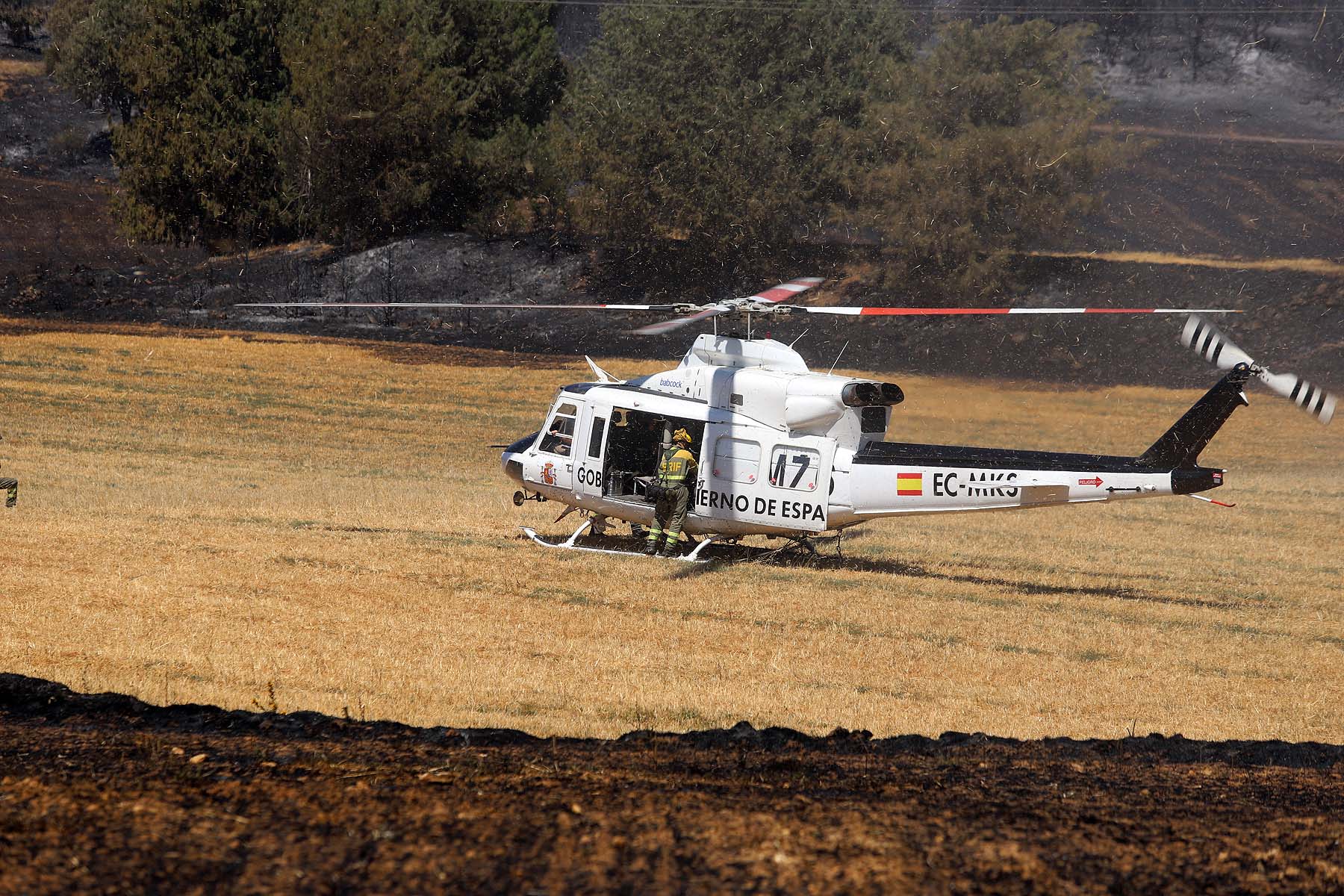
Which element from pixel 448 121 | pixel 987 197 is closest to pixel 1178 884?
pixel 987 197

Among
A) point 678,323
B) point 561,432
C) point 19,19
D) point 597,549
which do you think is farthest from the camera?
point 19,19

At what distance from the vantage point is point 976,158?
1941 inches

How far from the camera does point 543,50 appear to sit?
206ft

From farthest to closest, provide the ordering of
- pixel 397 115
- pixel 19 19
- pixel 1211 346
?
pixel 19 19 < pixel 397 115 < pixel 1211 346

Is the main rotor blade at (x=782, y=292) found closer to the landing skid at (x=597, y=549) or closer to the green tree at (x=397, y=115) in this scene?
the landing skid at (x=597, y=549)

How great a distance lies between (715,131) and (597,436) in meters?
37.6

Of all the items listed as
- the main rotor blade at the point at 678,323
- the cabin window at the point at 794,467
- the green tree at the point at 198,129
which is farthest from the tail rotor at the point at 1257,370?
the green tree at the point at 198,129

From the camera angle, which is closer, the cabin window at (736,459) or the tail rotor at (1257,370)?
the tail rotor at (1257,370)

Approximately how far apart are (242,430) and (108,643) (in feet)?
58.2

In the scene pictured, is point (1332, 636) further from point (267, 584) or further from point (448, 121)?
point (448, 121)

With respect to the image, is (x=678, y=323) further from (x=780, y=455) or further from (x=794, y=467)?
(x=794, y=467)

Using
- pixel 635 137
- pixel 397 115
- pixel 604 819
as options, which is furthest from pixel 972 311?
pixel 397 115

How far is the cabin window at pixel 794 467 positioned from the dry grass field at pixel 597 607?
3.62ft

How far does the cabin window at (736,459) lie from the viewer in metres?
15.9
